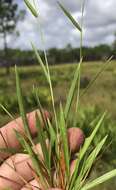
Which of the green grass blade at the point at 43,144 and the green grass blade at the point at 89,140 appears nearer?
the green grass blade at the point at 43,144

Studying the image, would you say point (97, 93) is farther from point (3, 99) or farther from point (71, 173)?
point (71, 173)

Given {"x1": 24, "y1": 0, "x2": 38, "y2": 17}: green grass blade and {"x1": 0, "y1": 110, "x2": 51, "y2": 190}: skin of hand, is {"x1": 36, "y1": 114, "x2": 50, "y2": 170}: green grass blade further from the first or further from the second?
{"x1": 24, "y1": 0, "x2": 38, "y2": 17}: green grass blade

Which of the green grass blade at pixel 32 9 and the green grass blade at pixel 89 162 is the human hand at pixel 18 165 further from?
the green grass blade at pixel 32 9

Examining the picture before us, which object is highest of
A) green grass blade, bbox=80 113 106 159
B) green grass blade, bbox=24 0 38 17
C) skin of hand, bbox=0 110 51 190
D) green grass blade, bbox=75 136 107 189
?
green grass blade, bbox=24 0 38 17

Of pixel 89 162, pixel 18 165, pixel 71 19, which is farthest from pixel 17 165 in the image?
pixel 71 19

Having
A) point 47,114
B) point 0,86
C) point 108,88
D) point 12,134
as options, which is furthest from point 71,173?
point 0,86

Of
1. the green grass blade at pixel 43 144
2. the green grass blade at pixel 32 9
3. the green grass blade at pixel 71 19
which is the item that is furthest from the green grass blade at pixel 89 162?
the green grass blade at pixel 32 9

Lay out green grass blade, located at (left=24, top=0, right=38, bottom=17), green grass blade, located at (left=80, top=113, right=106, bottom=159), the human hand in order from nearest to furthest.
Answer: green grass blade, located at (left=24, top=0, right=38, bottom=17), green grass blade, located at (left=80, top=113, right=106, bottom=159), the human hand

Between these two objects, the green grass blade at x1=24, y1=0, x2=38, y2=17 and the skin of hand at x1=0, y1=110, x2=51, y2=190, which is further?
the skin of hand at x1=0, y1=110, x2=51, y2=190

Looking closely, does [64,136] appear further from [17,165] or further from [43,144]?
[17,165]

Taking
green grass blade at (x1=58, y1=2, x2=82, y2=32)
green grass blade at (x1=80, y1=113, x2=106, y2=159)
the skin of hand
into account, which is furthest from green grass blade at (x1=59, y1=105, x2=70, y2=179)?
green grass blade at (x1=58, y1=2, x2=82, y2=32)

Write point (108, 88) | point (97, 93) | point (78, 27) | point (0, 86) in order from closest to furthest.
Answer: point (78, 27) → point (97, 93) → point (108, 88) → point (0, 86)
